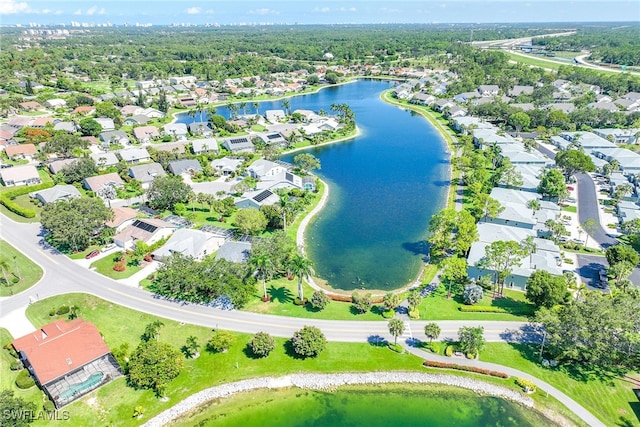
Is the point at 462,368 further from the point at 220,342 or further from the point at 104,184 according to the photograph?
the point at 104,184

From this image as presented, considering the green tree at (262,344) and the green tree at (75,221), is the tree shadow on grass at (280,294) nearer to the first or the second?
the green tree at (262,344)

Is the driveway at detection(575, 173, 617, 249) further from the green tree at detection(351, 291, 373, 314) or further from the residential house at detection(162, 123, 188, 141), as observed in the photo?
the residential house at detection(162, 123, 188, 141)

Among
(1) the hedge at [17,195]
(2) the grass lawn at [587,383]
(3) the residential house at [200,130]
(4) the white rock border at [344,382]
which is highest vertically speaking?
(3) the residential house at [200,130]

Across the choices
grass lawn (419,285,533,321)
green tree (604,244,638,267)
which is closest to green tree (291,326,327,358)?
grass lawn (419,285,533,321)

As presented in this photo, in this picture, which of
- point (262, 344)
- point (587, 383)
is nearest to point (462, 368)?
point (587, 383)

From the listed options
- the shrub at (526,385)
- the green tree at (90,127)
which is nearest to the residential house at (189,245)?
the shrub at (526,385)

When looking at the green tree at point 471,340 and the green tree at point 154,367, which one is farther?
the green tree at point 471,340
